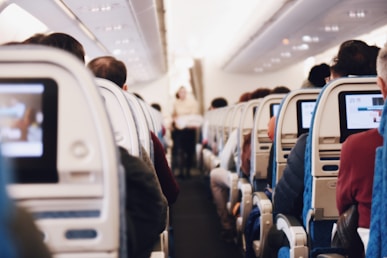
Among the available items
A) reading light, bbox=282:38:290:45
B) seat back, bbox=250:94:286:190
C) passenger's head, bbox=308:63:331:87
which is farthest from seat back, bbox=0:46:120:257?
reading light, bbox=282:38:290:45

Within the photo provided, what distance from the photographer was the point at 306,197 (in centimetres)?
304

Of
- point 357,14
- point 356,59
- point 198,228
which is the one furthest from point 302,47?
point 356,59

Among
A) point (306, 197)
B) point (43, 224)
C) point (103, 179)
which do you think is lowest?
point (306, 197)

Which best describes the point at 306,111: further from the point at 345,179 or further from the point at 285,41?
the point at 285,41

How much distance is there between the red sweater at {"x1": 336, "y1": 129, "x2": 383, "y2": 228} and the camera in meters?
2.18

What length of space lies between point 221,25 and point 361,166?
12.5 metres

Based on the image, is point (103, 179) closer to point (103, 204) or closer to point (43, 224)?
point (103, 204)

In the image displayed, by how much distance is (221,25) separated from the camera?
47.1ft

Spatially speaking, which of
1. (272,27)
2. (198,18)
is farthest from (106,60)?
(198,18)

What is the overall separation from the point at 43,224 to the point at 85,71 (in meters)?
0.41

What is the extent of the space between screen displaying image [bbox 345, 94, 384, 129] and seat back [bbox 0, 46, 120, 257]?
1750 millimetres

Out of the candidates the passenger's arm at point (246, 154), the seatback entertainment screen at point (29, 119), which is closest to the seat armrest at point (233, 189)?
the passenger's arm at point (246, 154)

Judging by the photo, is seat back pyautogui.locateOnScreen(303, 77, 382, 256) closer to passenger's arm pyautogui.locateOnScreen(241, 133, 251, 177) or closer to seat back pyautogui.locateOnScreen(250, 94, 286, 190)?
seat back pyautogui.locateOnScreen(250, 94, 286, 190)

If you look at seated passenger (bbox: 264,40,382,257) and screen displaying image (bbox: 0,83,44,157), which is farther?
seated passenger (bbox: 264,40,382,257)
